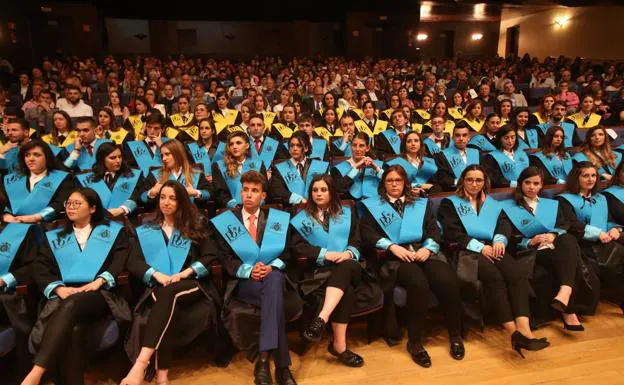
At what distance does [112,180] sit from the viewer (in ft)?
9.21

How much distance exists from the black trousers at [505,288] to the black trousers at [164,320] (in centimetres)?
148

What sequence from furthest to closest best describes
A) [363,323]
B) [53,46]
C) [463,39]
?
[463,39], [53,46], [363,323]

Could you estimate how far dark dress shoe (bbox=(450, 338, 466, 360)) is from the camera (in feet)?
6.97

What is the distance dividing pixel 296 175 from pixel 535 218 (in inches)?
63.2

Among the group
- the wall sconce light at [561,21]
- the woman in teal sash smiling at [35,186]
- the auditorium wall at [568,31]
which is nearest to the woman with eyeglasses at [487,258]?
the woman in teal sash smiling at [35,186]

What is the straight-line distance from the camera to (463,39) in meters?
14.6

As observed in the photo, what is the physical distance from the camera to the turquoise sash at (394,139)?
156 inches

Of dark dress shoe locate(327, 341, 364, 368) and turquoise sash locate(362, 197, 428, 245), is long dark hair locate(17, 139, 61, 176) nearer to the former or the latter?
turquoise sash locate(362, 197, 428, 245)

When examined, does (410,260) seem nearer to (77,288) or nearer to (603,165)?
(77,288)

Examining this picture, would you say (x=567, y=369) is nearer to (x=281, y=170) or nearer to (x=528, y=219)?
(x=528, y=219)

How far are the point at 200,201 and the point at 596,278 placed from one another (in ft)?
7.91

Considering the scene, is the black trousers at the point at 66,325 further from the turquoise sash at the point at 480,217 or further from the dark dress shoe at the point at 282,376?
the turquoise sash at the point at 480,217

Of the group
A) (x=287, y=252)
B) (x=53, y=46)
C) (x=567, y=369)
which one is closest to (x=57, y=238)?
(x=287, y=252)

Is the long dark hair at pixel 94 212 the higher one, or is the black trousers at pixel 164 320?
the long dark hair at pixel 94 212
